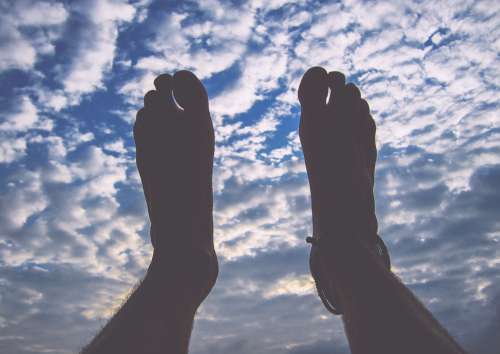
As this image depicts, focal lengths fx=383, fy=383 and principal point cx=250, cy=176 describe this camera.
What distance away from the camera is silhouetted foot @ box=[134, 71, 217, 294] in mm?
2163

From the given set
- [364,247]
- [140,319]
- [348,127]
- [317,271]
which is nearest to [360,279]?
[364,247]

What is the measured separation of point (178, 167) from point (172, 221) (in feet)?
1.90

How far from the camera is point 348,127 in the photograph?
9.87 ft

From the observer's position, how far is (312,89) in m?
3.04

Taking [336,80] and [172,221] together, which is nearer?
[172,221]

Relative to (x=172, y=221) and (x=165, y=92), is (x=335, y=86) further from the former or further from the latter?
(x=172, y=221)

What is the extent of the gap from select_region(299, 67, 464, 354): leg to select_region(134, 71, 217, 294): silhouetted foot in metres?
0.72

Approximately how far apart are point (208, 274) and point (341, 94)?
1.99 meters

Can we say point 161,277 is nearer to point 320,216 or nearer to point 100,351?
point 100,351

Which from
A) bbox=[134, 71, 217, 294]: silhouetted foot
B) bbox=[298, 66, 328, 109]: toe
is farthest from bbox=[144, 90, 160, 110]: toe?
bbox=[298, 66, 328, 109]: toe

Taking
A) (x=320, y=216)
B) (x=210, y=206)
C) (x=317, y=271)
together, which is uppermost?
(x=210, y=206)

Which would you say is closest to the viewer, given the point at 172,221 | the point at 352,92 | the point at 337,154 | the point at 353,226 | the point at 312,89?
the point at 353,226

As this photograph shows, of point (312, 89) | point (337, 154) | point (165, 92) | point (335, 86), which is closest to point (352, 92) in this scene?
point (335, 86)

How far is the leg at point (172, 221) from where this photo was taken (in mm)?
1493
